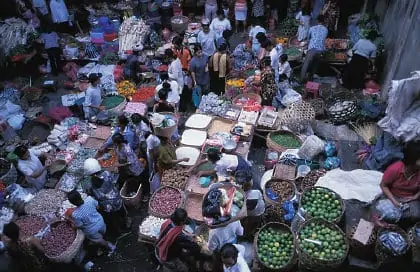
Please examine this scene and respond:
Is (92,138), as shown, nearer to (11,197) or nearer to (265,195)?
(11,197)

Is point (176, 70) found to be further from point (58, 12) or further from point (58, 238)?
point (58, 12)

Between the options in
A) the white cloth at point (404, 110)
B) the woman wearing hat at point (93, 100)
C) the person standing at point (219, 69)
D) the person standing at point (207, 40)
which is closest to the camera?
the white cloth at point (404, 110)

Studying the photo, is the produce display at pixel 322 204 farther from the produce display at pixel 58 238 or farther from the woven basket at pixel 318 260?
the produce display at pixel 58 238

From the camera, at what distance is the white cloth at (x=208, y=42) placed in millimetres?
10289

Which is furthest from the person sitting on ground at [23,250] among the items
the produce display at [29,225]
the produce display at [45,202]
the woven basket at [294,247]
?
the woven basket at [294,247]

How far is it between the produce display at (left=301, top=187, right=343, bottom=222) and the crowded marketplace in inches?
0.9

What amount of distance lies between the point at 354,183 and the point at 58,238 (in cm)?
499

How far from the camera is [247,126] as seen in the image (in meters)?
8.53

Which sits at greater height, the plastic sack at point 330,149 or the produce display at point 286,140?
the plastic sack at point 330,149

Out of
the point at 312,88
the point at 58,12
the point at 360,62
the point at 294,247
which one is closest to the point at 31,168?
the point at 294,247

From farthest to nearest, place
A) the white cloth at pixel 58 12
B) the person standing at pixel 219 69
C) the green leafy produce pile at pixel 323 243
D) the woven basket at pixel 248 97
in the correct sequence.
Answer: the white cloth at pixel 58 12
the person standing at pixel 219 69
the woven basket at pixel 248 97
the green leafy produce pile at pixel 323 243

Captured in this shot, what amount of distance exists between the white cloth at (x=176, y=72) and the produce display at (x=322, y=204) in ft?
14.3

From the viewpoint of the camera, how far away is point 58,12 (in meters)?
12.5

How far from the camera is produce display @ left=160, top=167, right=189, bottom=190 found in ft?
24.0
